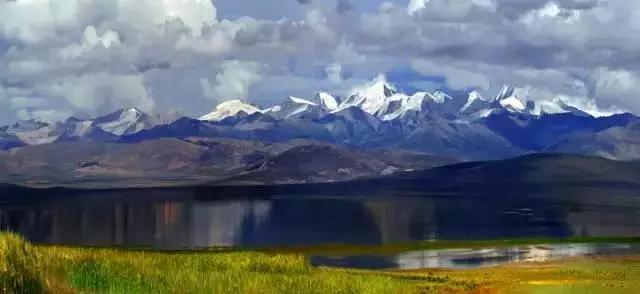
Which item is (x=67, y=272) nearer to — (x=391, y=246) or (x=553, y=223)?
(x=391, y=246)

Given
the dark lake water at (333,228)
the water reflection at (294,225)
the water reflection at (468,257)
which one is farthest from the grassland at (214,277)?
the water reflection at (294,225)

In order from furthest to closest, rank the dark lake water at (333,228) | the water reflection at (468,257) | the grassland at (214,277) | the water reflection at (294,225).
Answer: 1. the water reflection at (294,225)
2. the dark lake water at (333,228)
3. the water reflection at (468,257)
4. the grassland at (214,277)

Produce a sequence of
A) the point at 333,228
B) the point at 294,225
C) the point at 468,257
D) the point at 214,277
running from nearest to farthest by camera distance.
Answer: the point at 214,277 → the point at 468,257 → the point at 333,228 → the point at 294,225

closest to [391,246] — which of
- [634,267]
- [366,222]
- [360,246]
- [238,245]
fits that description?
[360,246]

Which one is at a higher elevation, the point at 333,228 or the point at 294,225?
the point at 294,225

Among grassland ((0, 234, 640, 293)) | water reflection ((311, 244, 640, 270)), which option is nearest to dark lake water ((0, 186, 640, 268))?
water reflection ((311, 244, 640, 270))

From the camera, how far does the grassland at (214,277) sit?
2362cm

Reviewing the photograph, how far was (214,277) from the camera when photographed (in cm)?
3472

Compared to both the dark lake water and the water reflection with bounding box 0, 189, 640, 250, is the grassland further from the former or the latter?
the water reflection with bounding box 0, 189, 640, 250

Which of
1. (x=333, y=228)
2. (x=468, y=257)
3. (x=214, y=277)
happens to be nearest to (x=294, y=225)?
(x=333, y=228)

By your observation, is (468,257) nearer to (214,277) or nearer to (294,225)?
(214,277)

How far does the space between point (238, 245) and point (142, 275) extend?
73.3m

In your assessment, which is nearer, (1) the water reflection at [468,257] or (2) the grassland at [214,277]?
(2) the grassland at [214,277]

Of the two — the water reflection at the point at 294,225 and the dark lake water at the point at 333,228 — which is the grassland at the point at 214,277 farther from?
the water reflection at the point at 294,225
